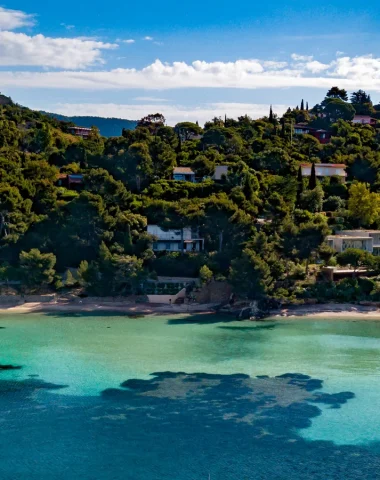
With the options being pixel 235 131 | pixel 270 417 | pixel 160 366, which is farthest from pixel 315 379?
pixel 235 131

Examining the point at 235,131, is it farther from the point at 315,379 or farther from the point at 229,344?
the point at 315,379

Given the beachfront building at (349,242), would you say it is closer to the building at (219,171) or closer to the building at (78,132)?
the building at (219,171)

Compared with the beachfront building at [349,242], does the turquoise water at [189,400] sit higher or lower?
lower

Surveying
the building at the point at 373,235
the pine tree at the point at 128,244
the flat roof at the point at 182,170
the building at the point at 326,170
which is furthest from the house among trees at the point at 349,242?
the flat roof at the point at 182,170

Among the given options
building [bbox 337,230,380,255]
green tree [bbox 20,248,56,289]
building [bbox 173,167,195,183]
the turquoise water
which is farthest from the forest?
the turquoise water

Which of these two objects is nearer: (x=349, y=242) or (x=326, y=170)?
(x=349, y=242)

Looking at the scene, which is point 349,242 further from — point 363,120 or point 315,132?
point 363,120

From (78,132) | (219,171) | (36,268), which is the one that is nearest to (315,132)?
(219,171)
